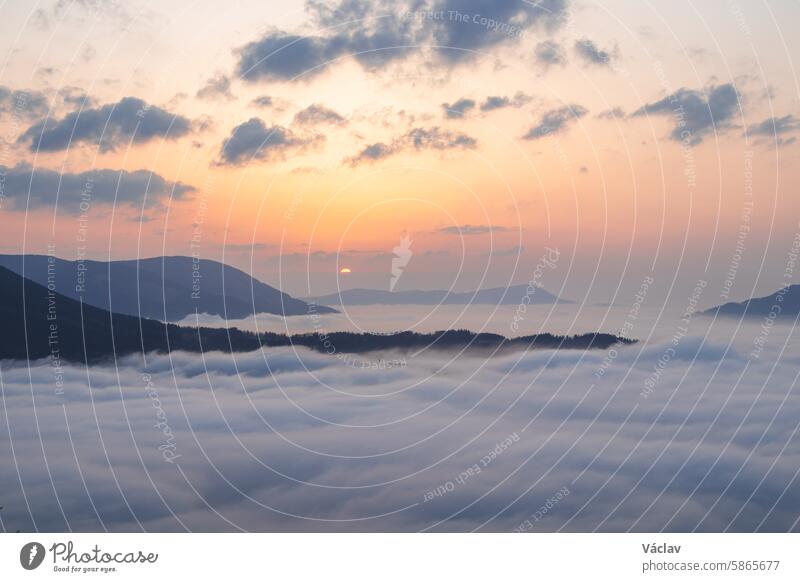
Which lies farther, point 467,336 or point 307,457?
point 467,336

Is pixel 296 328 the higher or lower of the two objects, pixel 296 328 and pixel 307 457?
the higher

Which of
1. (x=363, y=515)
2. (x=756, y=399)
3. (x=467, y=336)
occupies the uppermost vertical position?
(x=467, y=336)

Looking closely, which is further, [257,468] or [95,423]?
[95,423]

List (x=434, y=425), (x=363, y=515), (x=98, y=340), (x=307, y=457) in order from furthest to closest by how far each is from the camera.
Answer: (x=98, y=340) < (x=434, y=425) < (x=307, y=457) < (x=363, y=515)

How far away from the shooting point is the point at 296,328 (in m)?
30.9

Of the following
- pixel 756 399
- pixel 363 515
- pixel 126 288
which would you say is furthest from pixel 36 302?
pixel 756 399

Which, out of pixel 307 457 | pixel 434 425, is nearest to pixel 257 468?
pixel 307 457

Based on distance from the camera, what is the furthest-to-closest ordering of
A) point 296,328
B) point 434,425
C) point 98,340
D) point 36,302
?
point 36,302 → point 98,340 → point 296,328 → point 434,425

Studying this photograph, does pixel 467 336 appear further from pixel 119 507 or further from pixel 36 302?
pixel 36 302

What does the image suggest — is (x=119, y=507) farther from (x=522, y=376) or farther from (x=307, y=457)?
(x=522, y=376)

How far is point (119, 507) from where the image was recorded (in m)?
22.8

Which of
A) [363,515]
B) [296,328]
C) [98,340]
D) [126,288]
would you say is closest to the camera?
[363,515]

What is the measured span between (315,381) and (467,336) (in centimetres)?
601

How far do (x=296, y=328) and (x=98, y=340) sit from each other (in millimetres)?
29217
